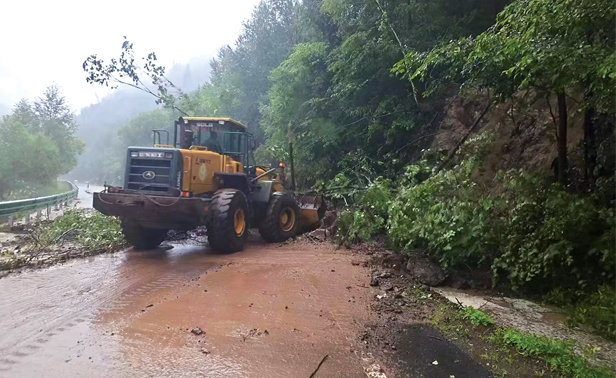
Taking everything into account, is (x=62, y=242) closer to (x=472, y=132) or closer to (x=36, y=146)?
(x=472, y=132)

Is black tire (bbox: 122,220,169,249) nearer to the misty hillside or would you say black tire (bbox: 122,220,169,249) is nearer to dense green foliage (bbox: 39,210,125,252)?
dense green foliage (bbox: 39,210,125,252)

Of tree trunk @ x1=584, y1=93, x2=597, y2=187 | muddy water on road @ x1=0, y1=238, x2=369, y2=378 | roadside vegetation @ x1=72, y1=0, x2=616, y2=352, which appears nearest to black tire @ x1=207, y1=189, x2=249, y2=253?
muddy water on road @ x1=0, y1=238, x2=369, y2=378

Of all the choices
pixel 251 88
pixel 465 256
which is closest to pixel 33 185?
pixel 251 88

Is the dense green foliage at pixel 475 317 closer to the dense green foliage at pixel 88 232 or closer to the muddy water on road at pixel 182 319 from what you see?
the muddy water on road at pixel 182 319

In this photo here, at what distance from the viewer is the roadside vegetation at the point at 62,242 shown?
7.58 metres

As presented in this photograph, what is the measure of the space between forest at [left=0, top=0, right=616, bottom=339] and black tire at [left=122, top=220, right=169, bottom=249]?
415cm

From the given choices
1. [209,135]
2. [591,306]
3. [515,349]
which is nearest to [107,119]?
[209,135]

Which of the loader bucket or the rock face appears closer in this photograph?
the rock face

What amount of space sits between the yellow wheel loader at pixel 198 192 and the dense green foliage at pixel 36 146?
2079 centimetres

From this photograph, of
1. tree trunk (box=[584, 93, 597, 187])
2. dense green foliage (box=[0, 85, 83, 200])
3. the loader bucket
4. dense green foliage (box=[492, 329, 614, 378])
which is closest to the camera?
dense green foliage (box=[492, 329, 614, 378])

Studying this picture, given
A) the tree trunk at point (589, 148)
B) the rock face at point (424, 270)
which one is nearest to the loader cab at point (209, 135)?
the rock face at point (424, 270)

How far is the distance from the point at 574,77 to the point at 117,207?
734 centimetres

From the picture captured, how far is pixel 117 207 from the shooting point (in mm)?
7965

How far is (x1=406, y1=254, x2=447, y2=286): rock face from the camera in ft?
20.4
